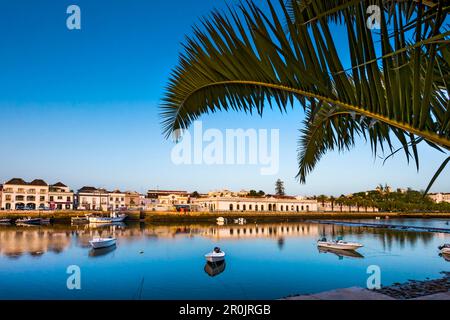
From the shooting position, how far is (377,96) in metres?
1.84

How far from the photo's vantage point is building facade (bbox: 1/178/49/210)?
7350 centimetres

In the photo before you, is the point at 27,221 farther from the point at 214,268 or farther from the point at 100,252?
the point at 214,268

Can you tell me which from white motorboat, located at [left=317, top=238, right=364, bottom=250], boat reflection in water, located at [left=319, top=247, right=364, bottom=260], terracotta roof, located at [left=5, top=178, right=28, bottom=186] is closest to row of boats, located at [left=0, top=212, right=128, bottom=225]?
terracotta roof, located at [left=5, top=178, right=28, bottom=186]

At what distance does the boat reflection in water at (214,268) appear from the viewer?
22734 mm

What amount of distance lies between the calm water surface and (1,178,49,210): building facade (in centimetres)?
→ 4198

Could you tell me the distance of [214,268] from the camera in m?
23.9

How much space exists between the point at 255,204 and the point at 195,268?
201 ft

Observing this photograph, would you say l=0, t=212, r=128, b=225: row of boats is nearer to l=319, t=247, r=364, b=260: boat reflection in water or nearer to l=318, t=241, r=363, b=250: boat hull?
l=318, t=241, r=363, b=250: boat hull

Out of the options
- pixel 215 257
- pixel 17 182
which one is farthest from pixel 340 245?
pixel 17 182

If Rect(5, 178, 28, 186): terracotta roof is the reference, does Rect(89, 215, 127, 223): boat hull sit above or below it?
below
